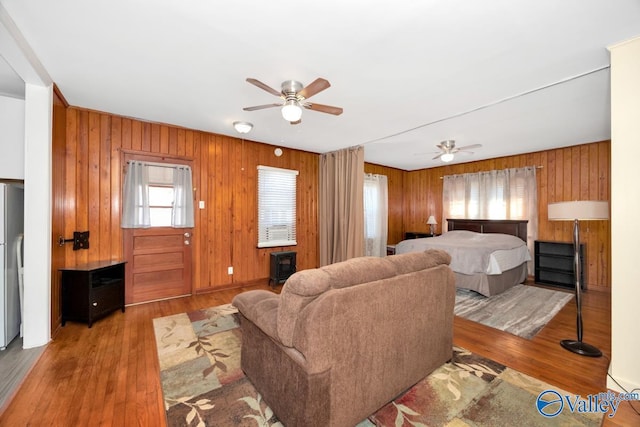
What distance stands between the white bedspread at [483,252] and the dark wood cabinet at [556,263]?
219mm

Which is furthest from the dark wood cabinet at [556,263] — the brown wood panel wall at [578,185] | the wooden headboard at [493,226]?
the wooden headboard at [493,226]

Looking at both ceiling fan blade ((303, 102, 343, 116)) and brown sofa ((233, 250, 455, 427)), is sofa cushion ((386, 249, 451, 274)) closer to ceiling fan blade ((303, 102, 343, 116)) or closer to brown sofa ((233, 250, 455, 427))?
brown sofa ((233, 250, 455, 427))

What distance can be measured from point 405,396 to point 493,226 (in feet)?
16.4

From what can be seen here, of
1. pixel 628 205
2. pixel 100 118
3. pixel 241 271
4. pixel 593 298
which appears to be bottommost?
pixel 593 298

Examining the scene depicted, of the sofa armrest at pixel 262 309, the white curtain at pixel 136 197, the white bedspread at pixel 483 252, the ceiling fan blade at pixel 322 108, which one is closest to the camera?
the sofa armrest at pixel 262 309

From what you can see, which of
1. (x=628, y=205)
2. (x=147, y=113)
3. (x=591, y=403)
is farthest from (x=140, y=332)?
(x=628, y=205)

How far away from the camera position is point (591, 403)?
1777 mm

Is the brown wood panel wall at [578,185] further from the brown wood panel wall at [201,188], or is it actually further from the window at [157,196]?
the window at [157,196]

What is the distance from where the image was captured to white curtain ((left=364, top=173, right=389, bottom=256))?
257 inches

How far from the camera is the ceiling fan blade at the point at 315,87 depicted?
2117mm

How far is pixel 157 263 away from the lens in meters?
3.80

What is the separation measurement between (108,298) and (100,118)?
2322 millimetres

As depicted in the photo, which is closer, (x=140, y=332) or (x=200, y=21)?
Answer: (x=200, y=21)

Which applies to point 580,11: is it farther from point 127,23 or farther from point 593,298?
point 593,298
